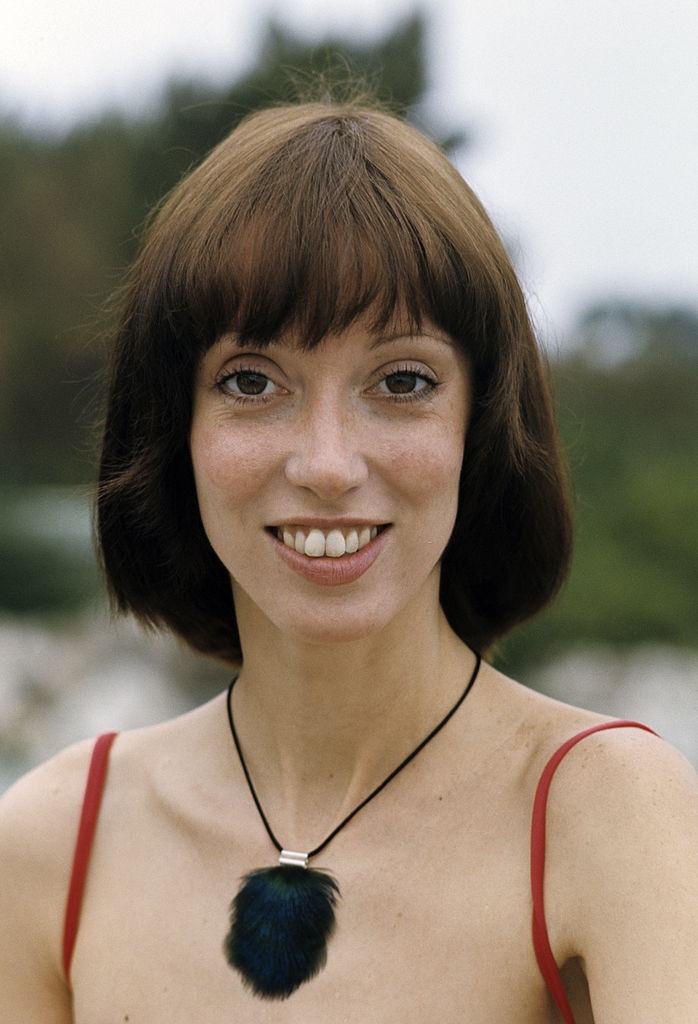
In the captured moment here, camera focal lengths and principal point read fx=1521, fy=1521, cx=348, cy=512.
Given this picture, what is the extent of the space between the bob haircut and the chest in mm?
418

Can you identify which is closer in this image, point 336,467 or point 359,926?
point 336,467

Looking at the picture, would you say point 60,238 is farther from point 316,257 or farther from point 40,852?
point 316,257

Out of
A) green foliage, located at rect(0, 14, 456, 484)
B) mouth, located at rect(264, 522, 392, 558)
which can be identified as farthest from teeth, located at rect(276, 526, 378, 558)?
green foliage, located at rect(0, 14, 456, 484)

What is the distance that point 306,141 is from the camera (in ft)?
6.89

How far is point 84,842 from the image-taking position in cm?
235

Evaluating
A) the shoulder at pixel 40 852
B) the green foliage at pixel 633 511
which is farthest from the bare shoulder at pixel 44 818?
the green foliage at pixel 633 511

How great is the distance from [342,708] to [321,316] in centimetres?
60

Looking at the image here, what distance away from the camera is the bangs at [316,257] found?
76.9 inches

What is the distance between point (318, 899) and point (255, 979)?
136 millimetres

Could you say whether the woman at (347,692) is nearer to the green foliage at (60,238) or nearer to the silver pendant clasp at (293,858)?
the silver pendant clasp at (293,858)

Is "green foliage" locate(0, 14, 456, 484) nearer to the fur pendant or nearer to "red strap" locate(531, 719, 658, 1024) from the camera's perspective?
the fur pendant

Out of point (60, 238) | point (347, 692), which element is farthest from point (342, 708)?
point (60, 238)

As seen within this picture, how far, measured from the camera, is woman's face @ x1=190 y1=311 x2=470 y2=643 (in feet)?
6.51

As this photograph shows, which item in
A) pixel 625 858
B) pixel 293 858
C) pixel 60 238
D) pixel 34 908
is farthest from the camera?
pixel 60 238
